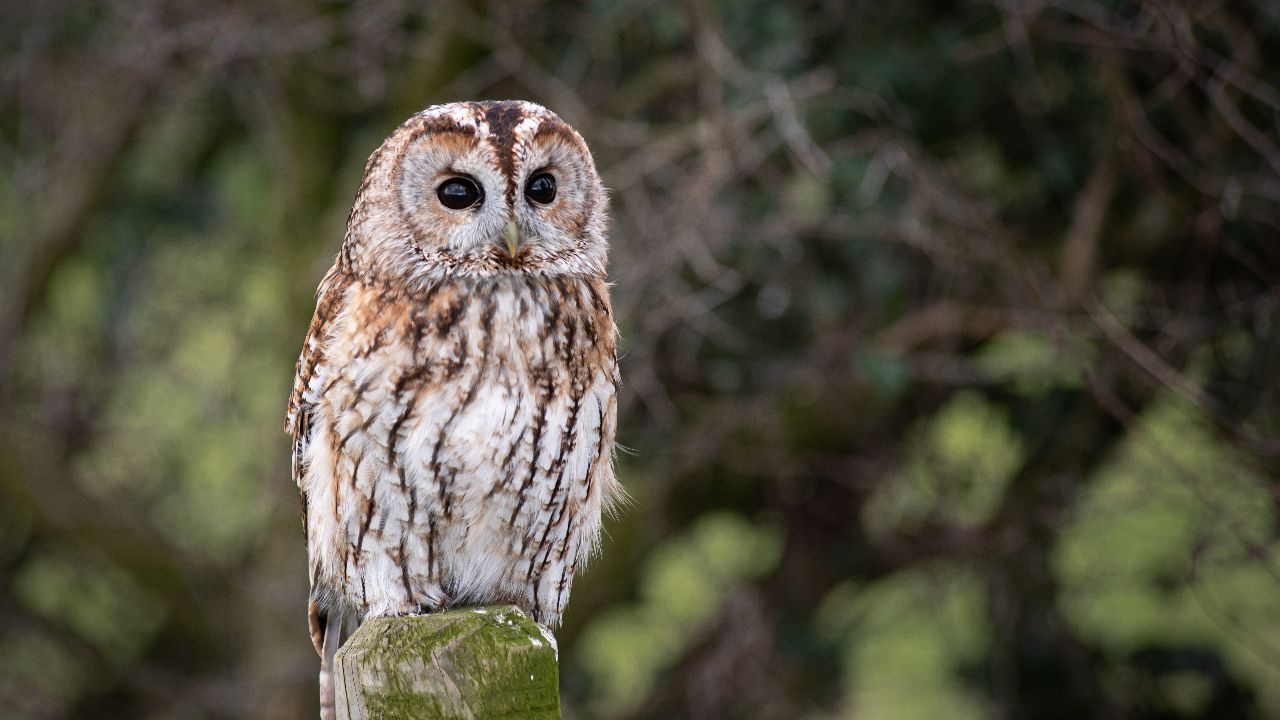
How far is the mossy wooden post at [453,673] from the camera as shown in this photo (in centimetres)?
172

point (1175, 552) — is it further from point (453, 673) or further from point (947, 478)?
point (453, 673)

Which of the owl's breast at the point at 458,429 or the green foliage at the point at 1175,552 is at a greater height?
the owl's breast at the point at 458,429

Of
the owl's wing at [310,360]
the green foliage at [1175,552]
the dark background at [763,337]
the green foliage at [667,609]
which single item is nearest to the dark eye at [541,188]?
the owl's wing at [310,360]

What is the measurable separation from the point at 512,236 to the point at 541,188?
0.16 meters

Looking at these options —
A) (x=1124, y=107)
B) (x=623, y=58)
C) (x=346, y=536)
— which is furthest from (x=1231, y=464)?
(x=346, y=536)

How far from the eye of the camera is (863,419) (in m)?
4.58

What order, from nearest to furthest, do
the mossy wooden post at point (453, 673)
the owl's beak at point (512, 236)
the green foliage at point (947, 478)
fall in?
Answer: the mossy wooden post at point (453, 673) < the owl's beak at point (512, 236) < the green foliage at point (947, 478)

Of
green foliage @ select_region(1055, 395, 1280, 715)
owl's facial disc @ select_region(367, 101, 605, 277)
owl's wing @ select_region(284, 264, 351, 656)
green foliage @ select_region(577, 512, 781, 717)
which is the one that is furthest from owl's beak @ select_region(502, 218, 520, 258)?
green foliage @ select_region(577, 512, 781, 717)

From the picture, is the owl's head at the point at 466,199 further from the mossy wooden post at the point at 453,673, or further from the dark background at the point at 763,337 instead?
the dark background at the point at 763,337

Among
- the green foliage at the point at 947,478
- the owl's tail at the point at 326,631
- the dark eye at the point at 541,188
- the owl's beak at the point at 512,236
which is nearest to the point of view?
the owl's beak at the point at 512,236

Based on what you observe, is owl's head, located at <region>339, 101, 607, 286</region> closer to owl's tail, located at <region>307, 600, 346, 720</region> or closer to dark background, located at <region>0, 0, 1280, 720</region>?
owl's tail, located at <region>307, 600, 346, 720</region>

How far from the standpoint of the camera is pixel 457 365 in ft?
7.90

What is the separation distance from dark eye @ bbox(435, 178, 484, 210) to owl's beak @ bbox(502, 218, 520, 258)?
89 millimetres

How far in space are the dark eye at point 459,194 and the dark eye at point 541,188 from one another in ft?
0.30
